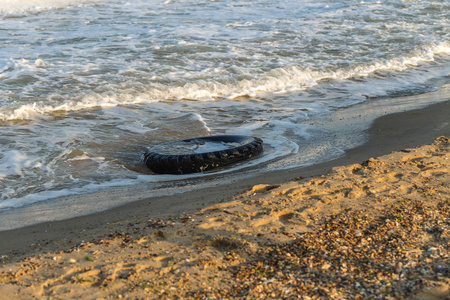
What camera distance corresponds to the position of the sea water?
5812 mm

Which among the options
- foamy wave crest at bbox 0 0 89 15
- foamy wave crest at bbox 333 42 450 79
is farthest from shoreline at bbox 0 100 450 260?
foamy wave crest at bbox 0 0 89 15

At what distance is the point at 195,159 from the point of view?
548 centimetres

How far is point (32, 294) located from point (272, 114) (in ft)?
17.8

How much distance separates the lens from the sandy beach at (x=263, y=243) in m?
2.82

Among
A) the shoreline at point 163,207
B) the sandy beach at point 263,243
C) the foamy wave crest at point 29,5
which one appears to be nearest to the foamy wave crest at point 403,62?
the shoreline at point 163,207

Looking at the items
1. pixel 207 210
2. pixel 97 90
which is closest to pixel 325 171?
pixel 207 210

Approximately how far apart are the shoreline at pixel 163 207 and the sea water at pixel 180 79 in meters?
0.30

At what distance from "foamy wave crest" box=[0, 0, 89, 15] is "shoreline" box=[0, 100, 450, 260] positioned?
1215cm

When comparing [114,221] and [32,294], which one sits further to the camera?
[114,221]

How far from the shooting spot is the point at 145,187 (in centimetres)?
503

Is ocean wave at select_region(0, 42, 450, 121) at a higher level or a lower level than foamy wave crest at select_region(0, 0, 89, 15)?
lower

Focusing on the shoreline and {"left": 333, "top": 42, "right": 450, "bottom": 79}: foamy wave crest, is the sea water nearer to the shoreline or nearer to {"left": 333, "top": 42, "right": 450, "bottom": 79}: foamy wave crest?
{"left": 333, "top": 42, "right": 450, "bottom": 79}: foamy wave crest

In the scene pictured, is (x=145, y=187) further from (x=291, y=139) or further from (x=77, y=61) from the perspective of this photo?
(x=77, y=61)

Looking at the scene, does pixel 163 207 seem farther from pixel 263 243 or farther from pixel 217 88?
pixel 217 88
